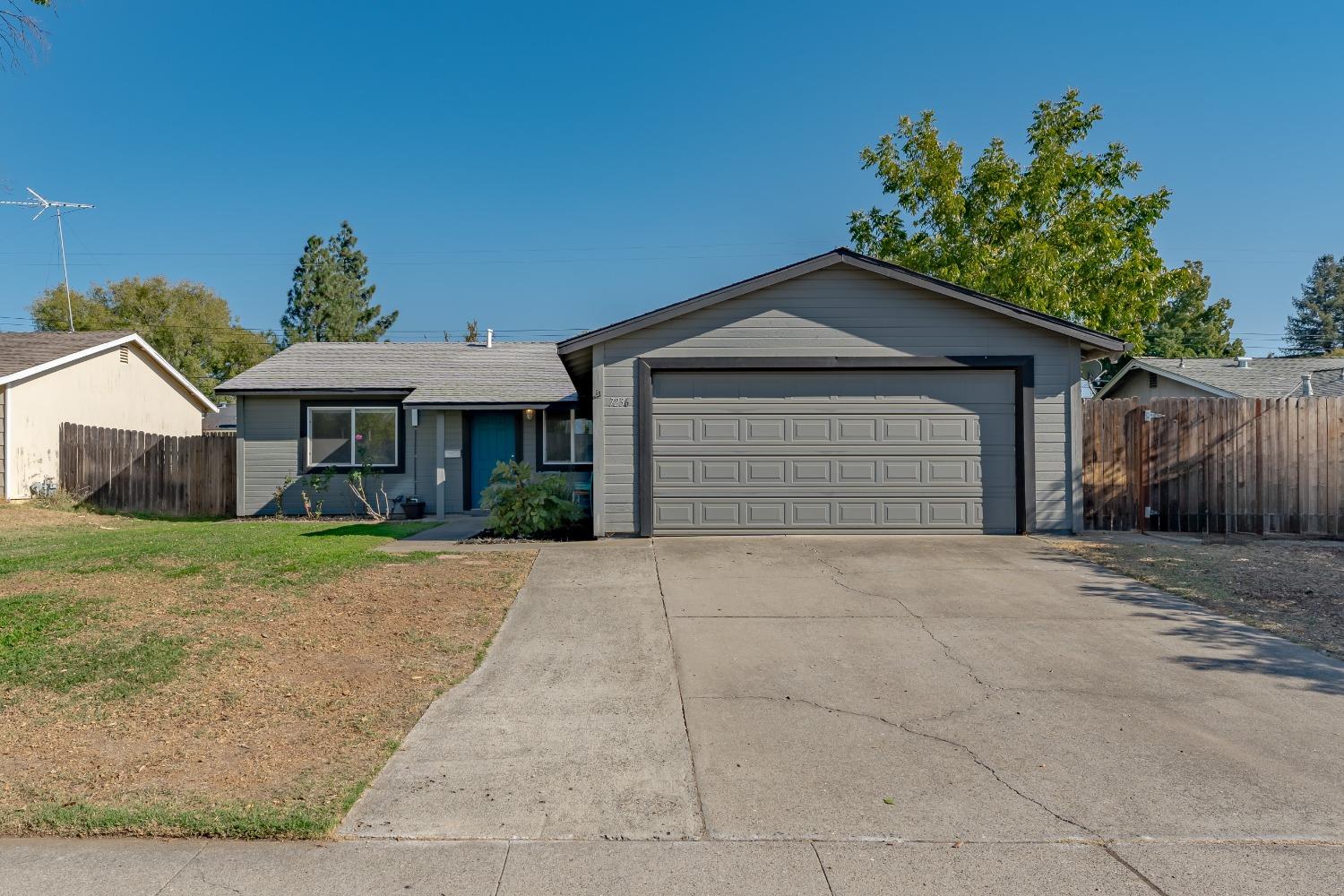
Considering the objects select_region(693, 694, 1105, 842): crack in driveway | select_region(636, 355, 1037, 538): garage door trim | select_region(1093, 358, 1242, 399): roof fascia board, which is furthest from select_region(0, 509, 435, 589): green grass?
select_region(1093, 358, 1242, 399): roof fascia board

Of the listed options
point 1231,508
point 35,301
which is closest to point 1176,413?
point 1231,508

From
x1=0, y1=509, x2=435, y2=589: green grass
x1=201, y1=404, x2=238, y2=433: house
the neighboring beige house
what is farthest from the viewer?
x1=201, y1=404, x2=238, y2=433: house

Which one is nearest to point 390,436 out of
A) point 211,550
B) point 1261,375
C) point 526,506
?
point 526,506

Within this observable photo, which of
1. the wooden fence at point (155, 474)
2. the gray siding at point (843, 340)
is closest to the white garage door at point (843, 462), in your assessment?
the gray siding at point (843, 340)

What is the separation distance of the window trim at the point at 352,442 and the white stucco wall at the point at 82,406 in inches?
255

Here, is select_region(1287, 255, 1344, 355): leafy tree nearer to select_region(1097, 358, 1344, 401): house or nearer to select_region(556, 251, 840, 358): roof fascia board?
select_region(1097, 358, 1344, 401): house

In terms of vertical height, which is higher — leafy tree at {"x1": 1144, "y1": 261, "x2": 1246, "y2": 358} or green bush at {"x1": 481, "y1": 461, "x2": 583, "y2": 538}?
leafy tree at {"x1": 1144, "y1": 261, "x2": 1246, "y2": 358}

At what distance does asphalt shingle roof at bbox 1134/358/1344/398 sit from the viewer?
1858 cm

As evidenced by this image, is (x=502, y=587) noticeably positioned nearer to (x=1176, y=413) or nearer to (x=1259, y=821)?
(x=1259, y=821)

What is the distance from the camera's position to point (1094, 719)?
4656mm

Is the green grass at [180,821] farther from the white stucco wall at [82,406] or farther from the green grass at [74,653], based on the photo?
the white stucco wall at [82,406]

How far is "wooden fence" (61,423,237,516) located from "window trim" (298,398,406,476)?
81.7 inches

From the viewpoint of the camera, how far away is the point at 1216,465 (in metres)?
11.6

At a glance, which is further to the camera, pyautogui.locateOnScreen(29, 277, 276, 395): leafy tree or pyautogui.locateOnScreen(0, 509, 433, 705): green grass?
pyautogui.locateOnScreen(29, 277, 276, 395): leafy tree
